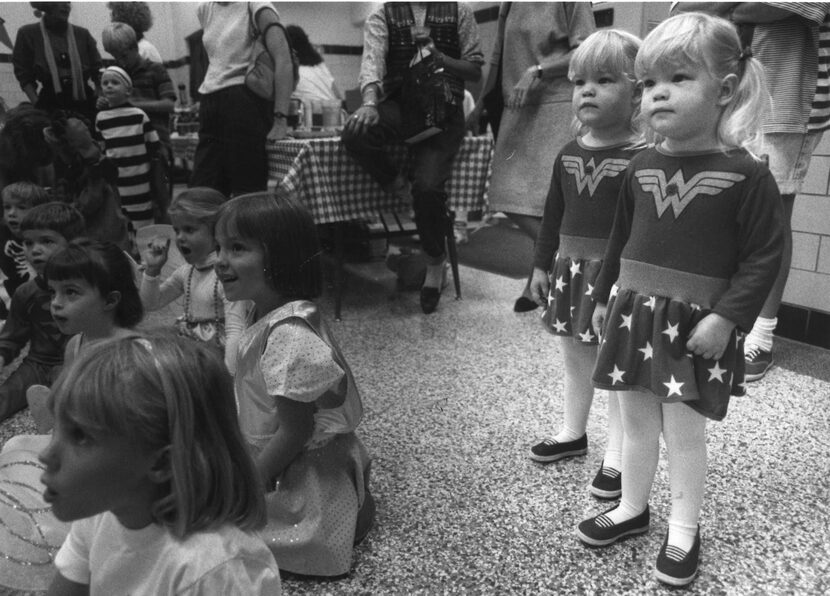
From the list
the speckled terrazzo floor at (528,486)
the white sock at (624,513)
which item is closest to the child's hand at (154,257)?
the speckled terrazzo floor at (528,486)

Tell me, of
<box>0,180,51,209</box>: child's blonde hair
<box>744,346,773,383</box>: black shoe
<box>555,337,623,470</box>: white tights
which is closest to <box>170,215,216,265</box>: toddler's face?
<box>0,180,51,209</box>: child's blonde hair

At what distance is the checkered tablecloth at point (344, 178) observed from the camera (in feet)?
8.59

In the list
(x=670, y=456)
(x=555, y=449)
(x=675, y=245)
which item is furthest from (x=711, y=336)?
(x=555, y=449)

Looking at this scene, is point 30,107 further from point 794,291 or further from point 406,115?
point 794,291

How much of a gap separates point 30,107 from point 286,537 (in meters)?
2.28

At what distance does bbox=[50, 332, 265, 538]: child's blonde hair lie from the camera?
0.66 m

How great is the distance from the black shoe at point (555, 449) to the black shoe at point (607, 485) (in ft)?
0.46

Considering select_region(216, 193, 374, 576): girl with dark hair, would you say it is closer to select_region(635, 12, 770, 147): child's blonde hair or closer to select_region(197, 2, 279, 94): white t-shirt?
select_region(635, 12, 770, 147): child's blonde hair

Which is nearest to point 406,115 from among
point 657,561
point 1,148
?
point 1,148

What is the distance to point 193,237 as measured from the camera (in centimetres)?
172

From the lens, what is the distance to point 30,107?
2.64 meters

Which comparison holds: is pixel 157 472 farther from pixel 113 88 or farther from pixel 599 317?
pixel 113 88

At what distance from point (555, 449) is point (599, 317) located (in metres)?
0.43

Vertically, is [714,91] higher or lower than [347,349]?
higher
